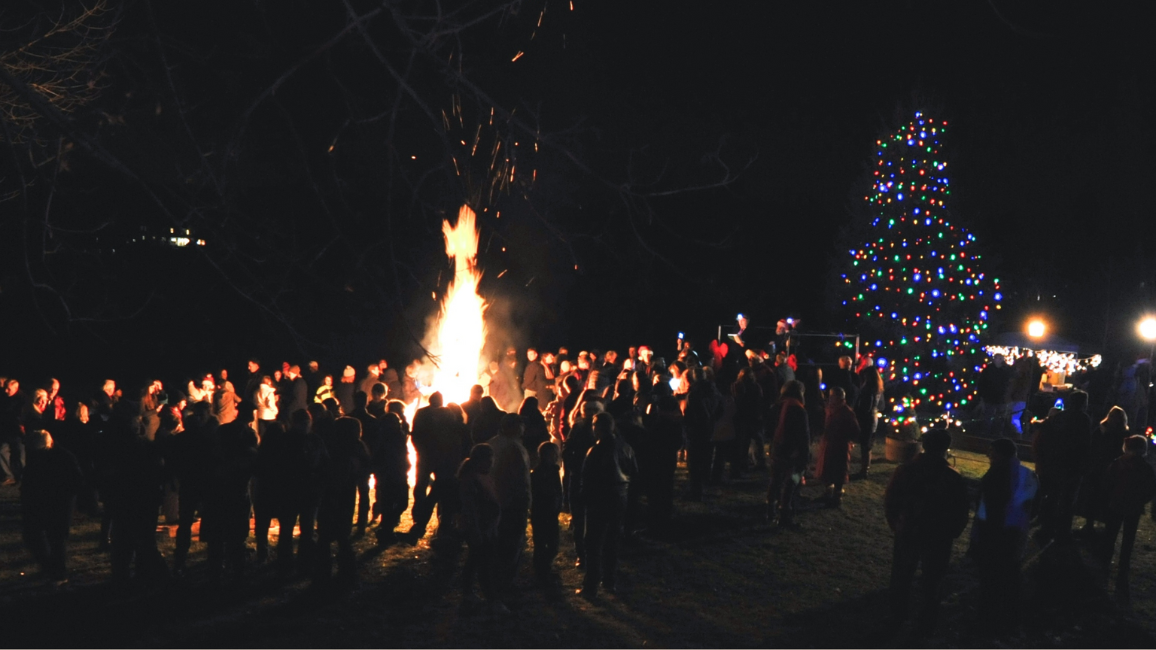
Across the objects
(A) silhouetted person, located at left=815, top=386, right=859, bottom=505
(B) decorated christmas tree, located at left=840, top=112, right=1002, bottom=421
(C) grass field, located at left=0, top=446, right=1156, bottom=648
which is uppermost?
(B) decorated christmas tree, located at left=840, top=112, right=1002, bottom=421

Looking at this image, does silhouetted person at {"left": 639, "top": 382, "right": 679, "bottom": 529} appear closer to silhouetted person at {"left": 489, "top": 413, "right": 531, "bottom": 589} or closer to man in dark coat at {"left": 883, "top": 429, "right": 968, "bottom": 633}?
silhouetted person at {"left": 489, "top": 413, "right": 531, "bottom": 589}

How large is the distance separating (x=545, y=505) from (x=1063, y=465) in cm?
631

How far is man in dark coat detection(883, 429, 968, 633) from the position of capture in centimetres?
683

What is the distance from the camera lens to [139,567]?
8.16m

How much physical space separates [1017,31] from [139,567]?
831cm

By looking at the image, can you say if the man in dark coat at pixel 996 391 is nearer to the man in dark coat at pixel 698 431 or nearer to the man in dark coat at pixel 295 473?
the man in dark coat at pixel 698 431

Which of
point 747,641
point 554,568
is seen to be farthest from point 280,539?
point 747,641

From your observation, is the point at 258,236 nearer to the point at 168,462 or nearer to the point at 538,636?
the point at 538,636

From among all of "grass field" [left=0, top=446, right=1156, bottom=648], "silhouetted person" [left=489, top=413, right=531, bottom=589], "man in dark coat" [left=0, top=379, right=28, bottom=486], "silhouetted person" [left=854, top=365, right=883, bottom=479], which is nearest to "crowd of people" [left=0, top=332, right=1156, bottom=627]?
"silhouetted person" [left=489, top=413, right=531, bottom=589]

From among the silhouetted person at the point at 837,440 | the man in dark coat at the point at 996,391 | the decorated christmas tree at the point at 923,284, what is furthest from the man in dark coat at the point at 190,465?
the man in dark coat at the point at 996,391

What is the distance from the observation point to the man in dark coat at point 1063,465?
10070mm

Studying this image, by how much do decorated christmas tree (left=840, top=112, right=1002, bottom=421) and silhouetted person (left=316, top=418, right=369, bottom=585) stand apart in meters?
14.6

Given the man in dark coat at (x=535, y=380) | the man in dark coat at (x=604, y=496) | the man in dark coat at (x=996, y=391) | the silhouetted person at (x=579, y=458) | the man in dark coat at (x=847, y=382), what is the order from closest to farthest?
the man in dark coat at (x=604, y=496), the silhouetted person at (x=579, y=458), the man in dark coat at (x=847, y=382), the man in dark coat at (x=535, y=380), the man in dark coat at (x=996, y=391)

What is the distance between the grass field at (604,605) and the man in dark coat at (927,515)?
474 mm
